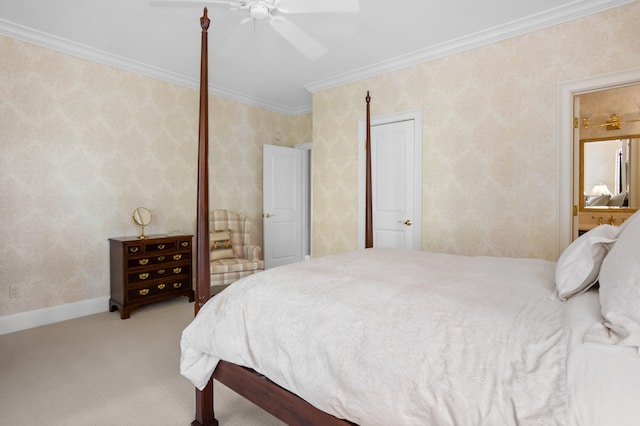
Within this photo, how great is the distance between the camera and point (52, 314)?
3316mm

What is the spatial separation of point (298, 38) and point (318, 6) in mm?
592

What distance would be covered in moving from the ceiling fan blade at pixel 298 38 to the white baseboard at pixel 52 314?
327cm

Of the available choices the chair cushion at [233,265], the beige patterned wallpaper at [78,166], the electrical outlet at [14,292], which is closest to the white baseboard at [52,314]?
the beige patterned wallpaper at [78,166]

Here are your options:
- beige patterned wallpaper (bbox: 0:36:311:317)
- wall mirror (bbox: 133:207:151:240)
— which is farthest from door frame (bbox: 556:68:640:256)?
wall mirror (bbox: 133:207:151:240)

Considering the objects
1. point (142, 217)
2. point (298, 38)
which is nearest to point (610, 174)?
point (298, 38)

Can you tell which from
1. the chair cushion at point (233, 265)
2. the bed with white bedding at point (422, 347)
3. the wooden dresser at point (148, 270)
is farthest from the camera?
the chair cushion at point (233, 265)

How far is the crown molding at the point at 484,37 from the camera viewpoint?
108 inches

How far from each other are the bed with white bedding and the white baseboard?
8.37 ft

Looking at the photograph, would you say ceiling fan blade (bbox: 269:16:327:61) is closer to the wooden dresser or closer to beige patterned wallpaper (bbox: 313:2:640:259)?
beige patterned wallpaper (bbox: 313:2:640:259)

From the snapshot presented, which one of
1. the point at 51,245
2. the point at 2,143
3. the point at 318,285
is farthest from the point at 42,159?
the point at 318,285

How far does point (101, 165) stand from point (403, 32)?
10.9ft

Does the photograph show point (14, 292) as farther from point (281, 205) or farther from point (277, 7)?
point (277, 7)

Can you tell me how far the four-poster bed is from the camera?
0.82 m

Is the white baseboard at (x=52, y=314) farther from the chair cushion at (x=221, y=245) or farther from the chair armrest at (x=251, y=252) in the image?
the chair armrest at (x=251, y=252)
